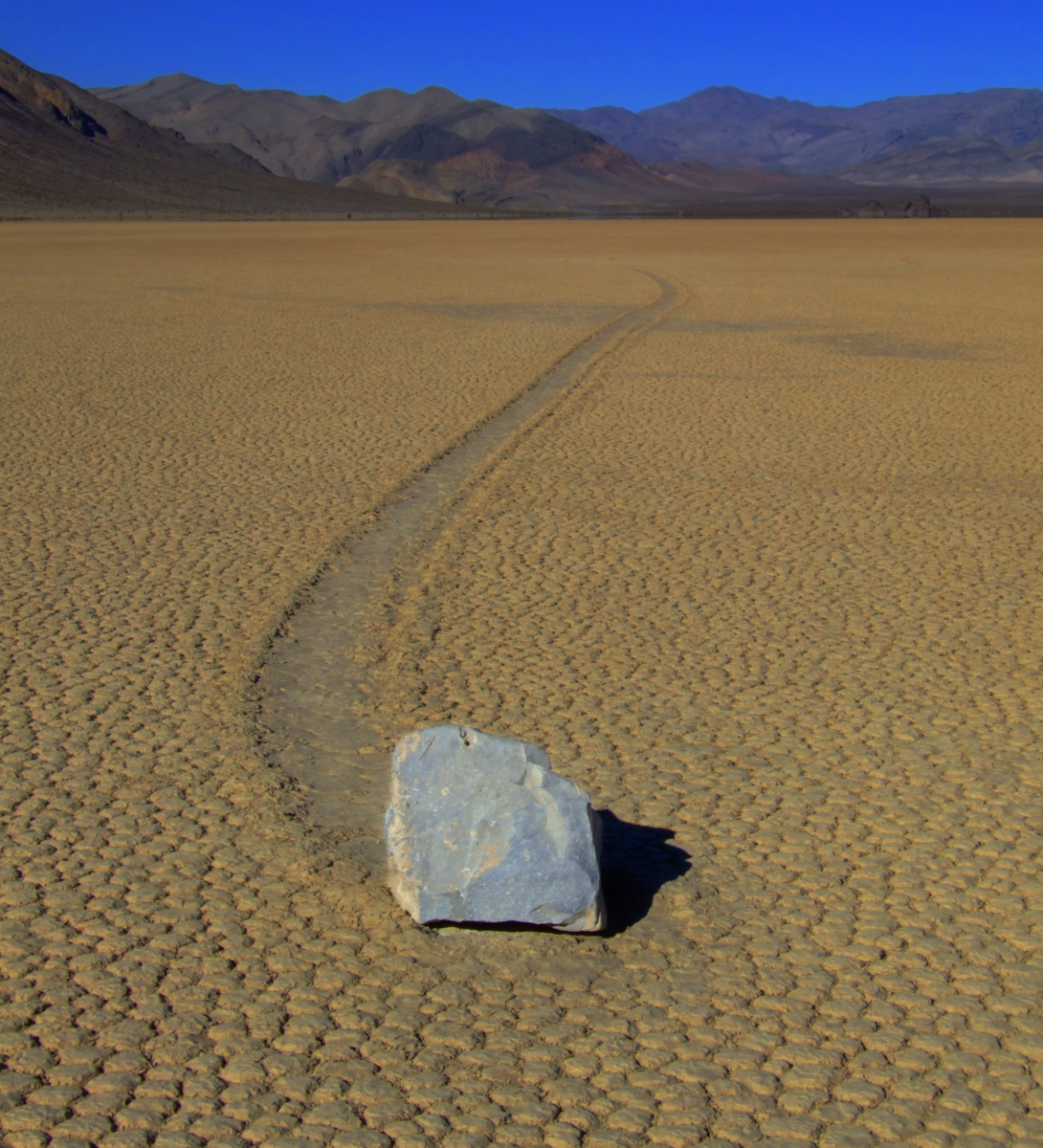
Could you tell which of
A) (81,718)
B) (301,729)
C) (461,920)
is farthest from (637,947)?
(81,718)

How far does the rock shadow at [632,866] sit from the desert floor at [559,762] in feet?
0.04

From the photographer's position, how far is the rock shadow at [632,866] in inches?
127

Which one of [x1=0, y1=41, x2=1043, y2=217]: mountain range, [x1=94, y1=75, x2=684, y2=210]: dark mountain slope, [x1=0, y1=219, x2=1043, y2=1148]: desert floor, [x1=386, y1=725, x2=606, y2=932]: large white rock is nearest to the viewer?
[x1=0, y1=219, x2=1043, y2=1148]: desert floor

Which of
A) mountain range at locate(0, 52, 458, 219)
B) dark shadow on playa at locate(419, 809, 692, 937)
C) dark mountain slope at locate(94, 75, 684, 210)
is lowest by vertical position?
dark shadow on playa at locate(419, 809, 692, 937)

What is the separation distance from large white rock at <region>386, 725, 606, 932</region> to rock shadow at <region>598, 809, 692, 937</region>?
0.20 meters

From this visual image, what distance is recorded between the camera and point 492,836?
2984mm

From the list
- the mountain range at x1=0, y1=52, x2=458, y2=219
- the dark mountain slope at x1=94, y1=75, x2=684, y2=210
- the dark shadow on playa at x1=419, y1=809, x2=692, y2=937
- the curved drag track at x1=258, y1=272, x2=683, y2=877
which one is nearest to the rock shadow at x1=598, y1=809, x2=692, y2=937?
the dark shadow on playa at x1=419, y1=809, x2=692, y2=937

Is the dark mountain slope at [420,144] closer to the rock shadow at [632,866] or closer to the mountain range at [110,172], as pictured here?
the mountain range at [110,172]

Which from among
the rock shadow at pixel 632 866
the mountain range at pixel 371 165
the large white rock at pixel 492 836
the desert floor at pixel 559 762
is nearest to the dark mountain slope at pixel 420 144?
the mountain range at pixel 371 165

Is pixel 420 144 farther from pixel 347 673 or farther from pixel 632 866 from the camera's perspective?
pixel 632 866

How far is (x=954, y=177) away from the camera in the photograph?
7111 inches

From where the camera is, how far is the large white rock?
298 cm

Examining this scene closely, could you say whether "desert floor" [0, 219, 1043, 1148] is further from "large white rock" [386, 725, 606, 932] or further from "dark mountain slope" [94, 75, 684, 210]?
"dark mountain slope" [94, 75, 684, 210]

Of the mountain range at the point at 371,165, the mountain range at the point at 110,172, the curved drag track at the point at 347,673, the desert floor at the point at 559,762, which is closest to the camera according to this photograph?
the desert floor at the point at 559,762
